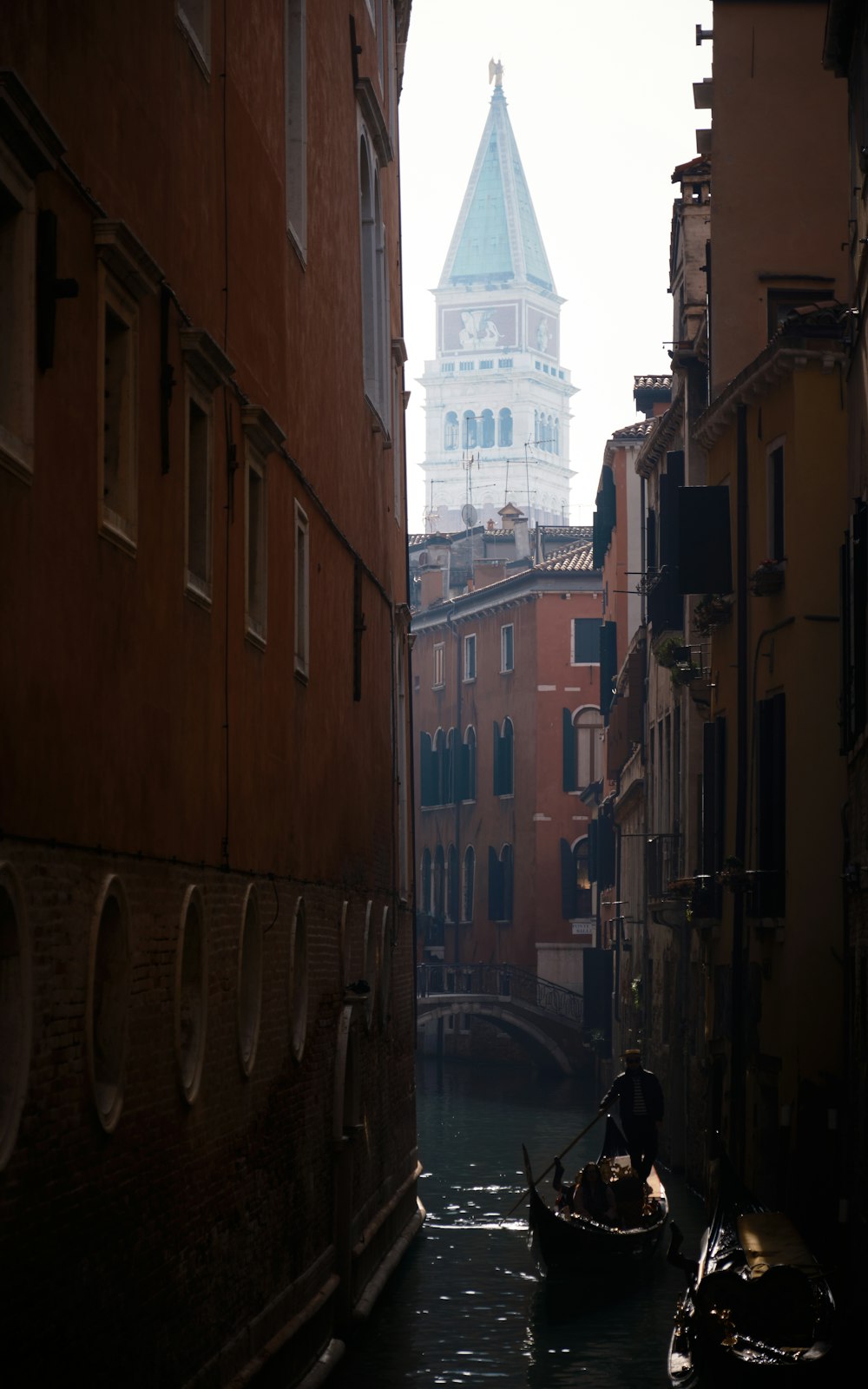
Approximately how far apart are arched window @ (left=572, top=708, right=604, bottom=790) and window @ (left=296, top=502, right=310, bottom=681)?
106 feet

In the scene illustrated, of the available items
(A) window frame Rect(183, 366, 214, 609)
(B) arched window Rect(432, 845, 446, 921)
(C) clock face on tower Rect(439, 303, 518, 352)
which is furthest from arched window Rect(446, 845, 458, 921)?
(C) clock face on tower Rect(439, 303, 518, 352)

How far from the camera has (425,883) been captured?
2058 inches

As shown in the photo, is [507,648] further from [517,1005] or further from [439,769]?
[517,1005]

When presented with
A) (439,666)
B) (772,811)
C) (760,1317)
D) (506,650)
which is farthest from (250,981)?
(439,666)

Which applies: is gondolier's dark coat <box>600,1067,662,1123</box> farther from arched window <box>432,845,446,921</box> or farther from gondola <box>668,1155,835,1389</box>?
A: arched window <box>432,845,446,921</box>

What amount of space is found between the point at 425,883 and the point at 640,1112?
33473 millimetres

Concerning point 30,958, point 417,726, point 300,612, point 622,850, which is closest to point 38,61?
point 30,958

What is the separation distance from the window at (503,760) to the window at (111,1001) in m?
38.9

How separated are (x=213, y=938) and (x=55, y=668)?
3162 mm

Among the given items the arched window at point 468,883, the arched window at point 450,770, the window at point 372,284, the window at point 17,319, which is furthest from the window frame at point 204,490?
the arched window at point 450,770

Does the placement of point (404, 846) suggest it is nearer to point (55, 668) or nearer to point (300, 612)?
point (300, 612)

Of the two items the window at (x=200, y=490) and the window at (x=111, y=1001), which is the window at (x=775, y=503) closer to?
the window at (x=200, y=490)

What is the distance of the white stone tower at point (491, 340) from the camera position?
475 ft

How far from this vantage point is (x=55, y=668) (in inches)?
294
